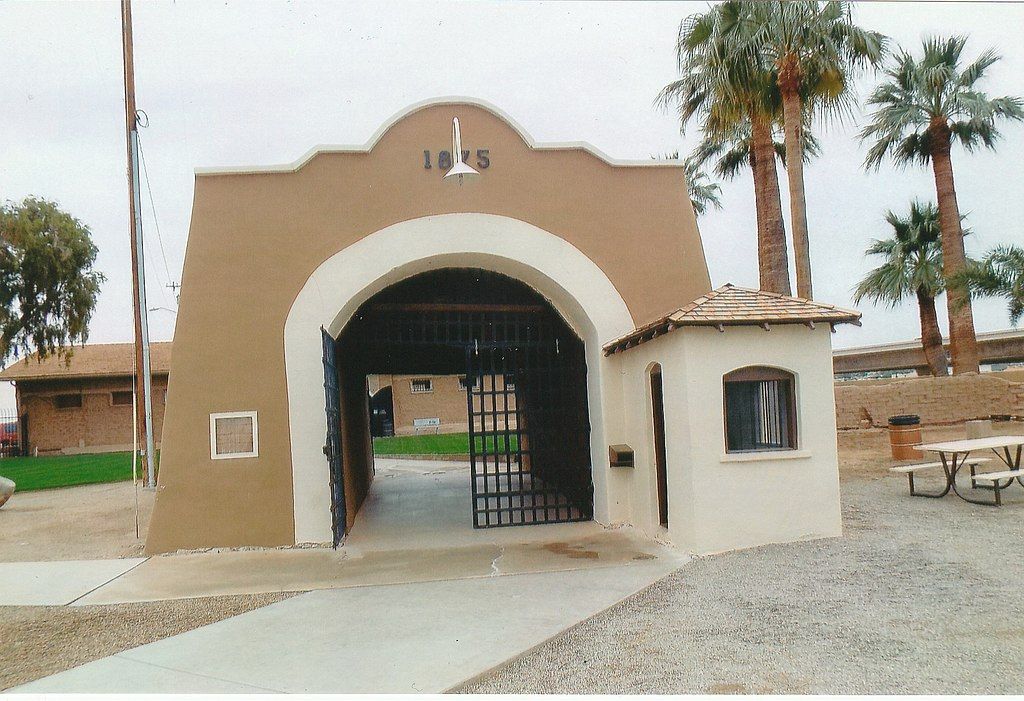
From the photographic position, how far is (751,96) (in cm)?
1528

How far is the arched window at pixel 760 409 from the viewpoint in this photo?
848 centimetres

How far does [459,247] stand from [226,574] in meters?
4.79

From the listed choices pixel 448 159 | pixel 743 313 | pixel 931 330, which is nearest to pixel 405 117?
pixel 448 159

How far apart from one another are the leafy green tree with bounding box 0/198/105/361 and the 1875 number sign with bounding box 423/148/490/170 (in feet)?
62.9

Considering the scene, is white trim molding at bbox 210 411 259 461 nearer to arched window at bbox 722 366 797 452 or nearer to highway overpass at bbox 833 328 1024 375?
arched window at bbox 722 366 797 452

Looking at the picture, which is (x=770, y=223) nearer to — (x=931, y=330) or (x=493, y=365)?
(x=493, y=365)

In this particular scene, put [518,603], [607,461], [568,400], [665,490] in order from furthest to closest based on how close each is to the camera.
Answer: [568,400] < [607,461] < [665,490] < [518,603]

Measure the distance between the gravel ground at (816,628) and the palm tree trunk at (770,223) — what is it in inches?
369

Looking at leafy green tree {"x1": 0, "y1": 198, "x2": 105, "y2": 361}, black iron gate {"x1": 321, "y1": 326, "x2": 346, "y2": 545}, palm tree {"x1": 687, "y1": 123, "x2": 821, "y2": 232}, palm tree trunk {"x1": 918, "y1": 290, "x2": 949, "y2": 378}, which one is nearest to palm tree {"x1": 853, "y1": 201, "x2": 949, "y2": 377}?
palm tree trunk {"x1": 918, "y1": 290, "x2": 949, "y2": 378}

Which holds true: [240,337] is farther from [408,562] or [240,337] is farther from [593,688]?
[593,688]

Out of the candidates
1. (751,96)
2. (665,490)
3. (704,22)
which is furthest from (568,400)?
(704,22)

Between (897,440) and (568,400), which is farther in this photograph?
(897,440)

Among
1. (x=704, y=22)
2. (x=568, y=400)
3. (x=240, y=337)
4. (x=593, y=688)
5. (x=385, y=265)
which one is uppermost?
(x=704, y=22)

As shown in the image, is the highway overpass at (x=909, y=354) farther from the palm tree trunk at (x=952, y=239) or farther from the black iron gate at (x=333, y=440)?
the black iron gate at (x=333, y=440)
